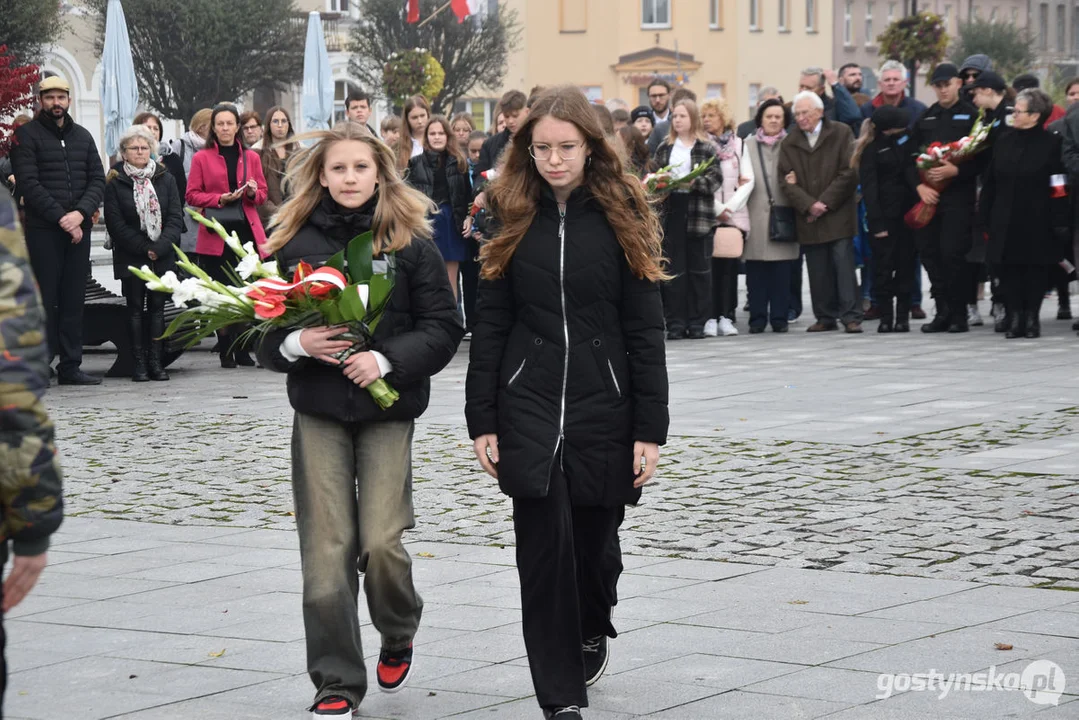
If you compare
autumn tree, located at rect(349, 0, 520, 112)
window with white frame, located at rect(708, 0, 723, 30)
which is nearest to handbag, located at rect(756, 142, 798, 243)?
autumn tree, located at rect(349, 0, 520, 112)

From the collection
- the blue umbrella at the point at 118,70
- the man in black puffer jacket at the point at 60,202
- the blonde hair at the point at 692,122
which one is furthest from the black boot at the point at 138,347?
the blue umbrella at the point at 118,70

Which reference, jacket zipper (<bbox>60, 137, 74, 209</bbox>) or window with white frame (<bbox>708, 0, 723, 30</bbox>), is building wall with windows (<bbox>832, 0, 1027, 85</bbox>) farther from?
jacket zipper (<bbox>60, 137, 74, 209</bbox>)

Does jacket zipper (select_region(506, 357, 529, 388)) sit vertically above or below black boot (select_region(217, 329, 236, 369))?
above

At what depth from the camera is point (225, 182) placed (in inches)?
573

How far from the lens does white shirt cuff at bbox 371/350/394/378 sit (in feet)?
17.3

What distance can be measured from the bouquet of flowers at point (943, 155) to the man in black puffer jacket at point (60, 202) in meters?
7.15

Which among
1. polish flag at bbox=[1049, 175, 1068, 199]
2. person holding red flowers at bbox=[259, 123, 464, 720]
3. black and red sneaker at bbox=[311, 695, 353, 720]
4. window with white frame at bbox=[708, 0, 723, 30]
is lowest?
black and red sneaker at bbox=[311, 695, 353, 720]

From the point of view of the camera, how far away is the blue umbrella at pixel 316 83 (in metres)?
Answer: 27.7

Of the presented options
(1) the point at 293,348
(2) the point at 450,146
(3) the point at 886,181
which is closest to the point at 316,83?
(2) the point at 450,146

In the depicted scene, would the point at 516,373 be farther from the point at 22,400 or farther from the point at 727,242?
the point at 727,242

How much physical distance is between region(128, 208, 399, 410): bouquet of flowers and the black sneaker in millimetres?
970

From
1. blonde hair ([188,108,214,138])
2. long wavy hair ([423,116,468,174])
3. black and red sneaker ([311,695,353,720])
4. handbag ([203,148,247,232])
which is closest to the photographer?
black and red sneaker ([311,695,353,720])

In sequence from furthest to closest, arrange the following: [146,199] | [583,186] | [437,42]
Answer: [437,42]
[146,199]
[583,186]
